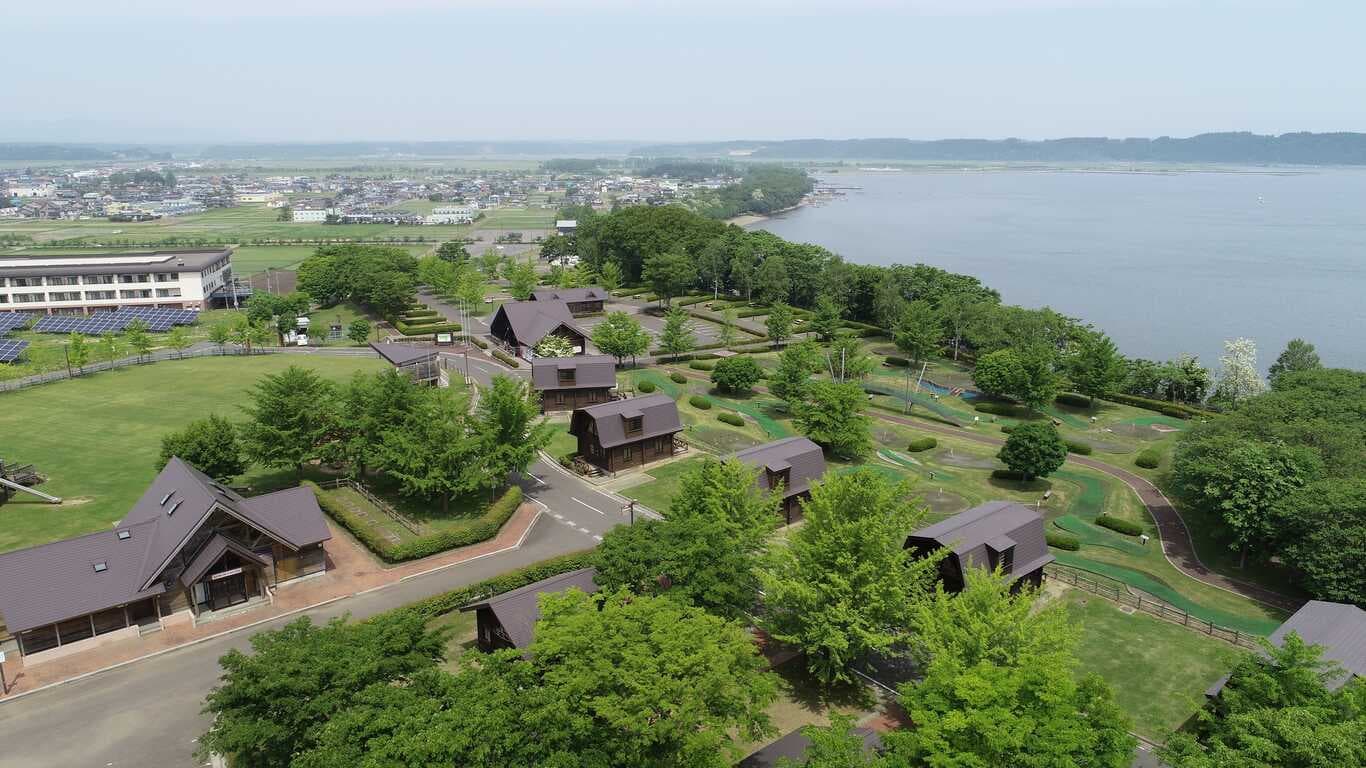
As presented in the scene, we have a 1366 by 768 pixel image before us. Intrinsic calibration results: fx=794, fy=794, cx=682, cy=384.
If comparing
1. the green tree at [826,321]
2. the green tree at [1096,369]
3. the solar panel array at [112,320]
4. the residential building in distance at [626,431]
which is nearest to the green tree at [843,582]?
the residential building in distance at [626,431]

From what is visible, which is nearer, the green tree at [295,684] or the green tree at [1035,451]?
the green tree at [295,684]

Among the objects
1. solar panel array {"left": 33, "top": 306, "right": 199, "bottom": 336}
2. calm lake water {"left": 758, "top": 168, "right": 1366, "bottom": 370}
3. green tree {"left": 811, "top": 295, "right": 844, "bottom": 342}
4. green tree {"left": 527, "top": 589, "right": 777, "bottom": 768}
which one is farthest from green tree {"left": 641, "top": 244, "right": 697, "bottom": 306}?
green tree {"left": 527, "top": 589, "right": 777, "bottom": 768}

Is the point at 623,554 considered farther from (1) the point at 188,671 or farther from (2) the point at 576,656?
(1) the point at 188,671

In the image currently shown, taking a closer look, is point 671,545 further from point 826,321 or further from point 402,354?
point 826,321

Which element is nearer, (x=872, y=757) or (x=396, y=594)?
(x=872, y=757)

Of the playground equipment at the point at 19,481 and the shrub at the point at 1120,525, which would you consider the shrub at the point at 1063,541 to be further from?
the playground equipment at the point at 19,481

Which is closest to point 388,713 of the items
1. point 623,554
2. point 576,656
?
point 576,656

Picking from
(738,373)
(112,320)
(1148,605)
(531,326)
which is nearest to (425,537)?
(738,373)
